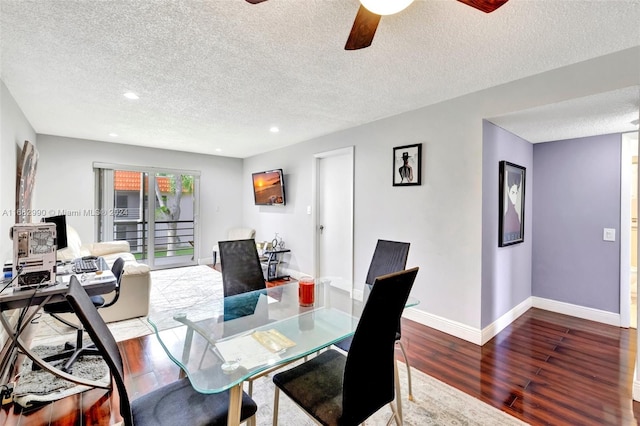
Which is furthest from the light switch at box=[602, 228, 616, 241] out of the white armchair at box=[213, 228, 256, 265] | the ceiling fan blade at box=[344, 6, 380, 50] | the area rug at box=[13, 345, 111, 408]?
the white armchair at box=[213, 228, 256, 265]

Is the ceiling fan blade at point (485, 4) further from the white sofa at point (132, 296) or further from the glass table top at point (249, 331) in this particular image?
the white sofa at point (132, 296)

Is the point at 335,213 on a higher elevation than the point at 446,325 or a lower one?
higher

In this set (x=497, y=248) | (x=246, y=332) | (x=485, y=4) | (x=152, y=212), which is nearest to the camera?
(x=485, y=4)

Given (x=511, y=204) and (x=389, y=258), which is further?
(x=511, y=204)

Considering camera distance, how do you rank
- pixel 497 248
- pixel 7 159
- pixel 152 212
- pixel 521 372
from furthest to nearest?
1. pixel 152 212
2. pixel 497 248
3. pixel 7 159
4. pixel 521 372

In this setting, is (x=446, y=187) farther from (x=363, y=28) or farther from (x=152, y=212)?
(x=152, y=212)

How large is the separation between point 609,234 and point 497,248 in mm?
1420

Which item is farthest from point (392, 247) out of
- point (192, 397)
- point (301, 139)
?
point (301, 139)

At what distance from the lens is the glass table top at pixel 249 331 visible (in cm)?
123

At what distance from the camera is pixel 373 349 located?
1.20 metres

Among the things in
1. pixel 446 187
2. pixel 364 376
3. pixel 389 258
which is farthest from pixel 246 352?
pixel 446 187

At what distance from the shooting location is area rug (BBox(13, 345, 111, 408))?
191cm

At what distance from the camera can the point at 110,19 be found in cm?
172

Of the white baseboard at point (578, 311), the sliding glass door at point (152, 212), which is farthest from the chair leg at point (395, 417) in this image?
the sliding glass door at point (152, 212)
